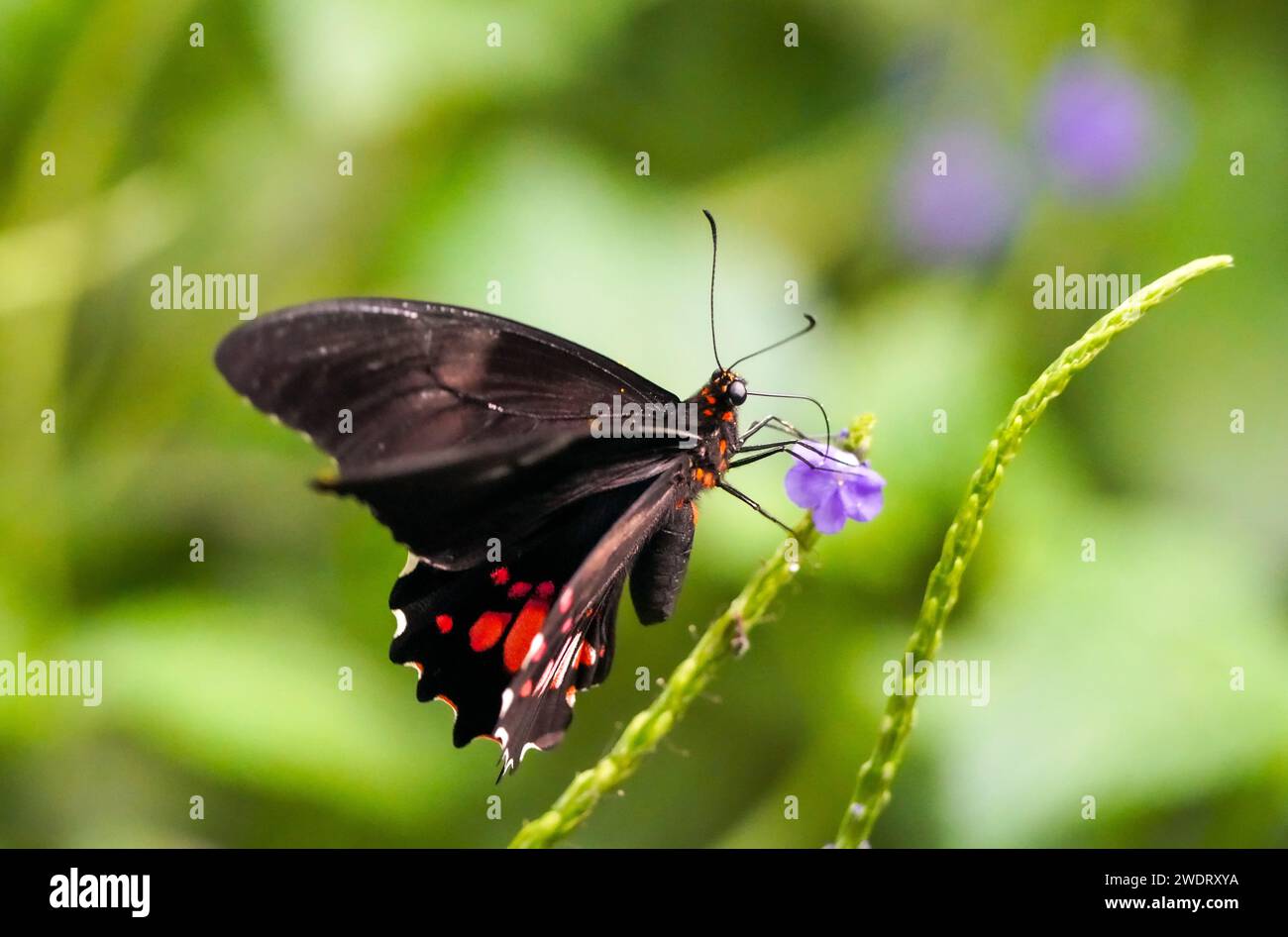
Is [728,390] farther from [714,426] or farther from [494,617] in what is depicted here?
[494,617]

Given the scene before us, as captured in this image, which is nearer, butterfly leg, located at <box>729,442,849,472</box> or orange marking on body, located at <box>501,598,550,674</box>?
butterfly leg, located at <box>729,442,849,472</box>

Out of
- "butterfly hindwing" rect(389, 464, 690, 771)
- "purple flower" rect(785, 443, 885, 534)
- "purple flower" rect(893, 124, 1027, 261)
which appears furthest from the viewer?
"purple flower" rect(893, 124, 1027, 261)

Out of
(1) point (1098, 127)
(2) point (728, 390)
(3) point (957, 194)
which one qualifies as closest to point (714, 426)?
(2) point (728, 390)

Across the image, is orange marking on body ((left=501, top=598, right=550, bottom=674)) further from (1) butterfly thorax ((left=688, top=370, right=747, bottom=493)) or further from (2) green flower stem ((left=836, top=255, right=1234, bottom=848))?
(2) green flower stem ((left=836, top=255, right=1234, bottom=848))

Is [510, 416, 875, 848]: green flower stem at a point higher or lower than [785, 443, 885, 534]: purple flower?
lower

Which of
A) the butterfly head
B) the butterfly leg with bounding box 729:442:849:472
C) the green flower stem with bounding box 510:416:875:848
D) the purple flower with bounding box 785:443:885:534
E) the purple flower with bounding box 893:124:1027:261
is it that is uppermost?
the purple flower with bounding box 893:124:1027:261

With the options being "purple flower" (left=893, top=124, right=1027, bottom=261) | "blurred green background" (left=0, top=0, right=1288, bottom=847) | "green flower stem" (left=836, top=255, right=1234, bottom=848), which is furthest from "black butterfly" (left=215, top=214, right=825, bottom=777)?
"purple flower" (left=893, top=124, right=1027, bottom=261)

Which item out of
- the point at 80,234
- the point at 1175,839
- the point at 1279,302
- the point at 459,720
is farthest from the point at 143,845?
the point at 1279,302

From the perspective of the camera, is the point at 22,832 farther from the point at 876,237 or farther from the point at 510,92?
the point at 876,237
